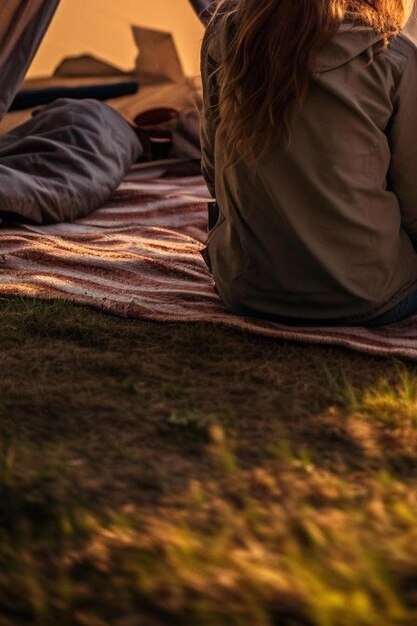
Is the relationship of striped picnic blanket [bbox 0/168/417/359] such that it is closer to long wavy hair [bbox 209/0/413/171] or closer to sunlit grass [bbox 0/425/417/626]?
A: long wavy hair [bbox 209/0/413/171]

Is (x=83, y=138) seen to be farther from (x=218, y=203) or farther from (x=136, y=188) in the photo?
(x=218, y=203)

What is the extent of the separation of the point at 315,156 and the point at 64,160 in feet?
5.27

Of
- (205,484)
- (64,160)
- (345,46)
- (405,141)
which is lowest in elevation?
(64,160)

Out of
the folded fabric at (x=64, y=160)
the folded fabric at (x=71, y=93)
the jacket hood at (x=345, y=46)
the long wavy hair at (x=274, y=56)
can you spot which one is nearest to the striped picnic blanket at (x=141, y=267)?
the folded fabric at (x=64, y=160)

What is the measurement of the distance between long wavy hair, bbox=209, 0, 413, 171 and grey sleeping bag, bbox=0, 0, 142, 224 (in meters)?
1.26

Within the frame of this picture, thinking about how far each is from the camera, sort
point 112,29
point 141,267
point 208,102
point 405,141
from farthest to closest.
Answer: point 112,29
point 141,267
point 208,102
point 405,141

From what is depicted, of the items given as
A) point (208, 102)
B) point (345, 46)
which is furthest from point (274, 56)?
point (208, 102)

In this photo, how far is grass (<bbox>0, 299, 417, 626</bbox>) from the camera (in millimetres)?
1366

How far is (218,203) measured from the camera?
2396mm

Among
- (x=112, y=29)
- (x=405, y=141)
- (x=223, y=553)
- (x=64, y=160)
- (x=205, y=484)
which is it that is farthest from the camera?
(x=112, y=29)

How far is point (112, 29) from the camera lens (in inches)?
197

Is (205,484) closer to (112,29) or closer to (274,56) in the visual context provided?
(274,56)

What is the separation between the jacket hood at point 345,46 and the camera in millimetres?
2094

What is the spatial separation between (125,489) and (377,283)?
34.0 inches
